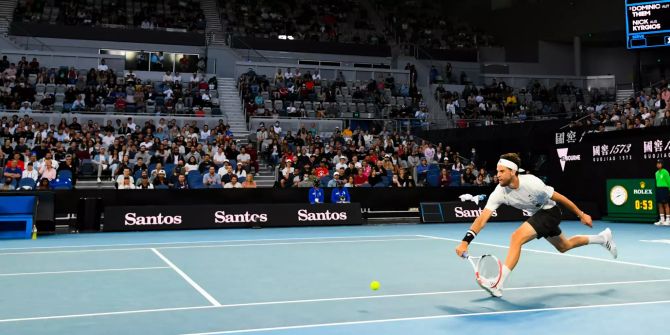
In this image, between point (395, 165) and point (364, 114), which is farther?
point (364, 114)

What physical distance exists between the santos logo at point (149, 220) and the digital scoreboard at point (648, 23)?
2002 centimetres

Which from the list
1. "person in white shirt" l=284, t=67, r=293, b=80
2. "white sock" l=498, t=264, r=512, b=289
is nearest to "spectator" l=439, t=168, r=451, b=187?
"person in white shirt" l=284, t=67, r=293, b=80

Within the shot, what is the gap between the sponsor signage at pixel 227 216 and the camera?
65.3ft

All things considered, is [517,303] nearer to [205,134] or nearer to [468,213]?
[468,213]

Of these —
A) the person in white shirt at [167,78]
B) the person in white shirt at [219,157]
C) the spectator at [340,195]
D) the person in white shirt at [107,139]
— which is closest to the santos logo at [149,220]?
the person in white shirt at [219,157]

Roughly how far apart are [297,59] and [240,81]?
763cm

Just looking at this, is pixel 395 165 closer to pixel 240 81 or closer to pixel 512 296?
pixel 240 81

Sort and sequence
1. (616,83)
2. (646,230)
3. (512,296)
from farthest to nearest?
(616,83)
(646,230)
(512,296)

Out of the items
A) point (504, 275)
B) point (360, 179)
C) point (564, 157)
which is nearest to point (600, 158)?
point (564, 157)

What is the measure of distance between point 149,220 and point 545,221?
46.6ft

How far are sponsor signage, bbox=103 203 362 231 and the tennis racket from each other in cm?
1374

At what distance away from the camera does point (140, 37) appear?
39.9m

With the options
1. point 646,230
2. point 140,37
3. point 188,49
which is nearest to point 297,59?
point 188,49

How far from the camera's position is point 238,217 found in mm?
20922
